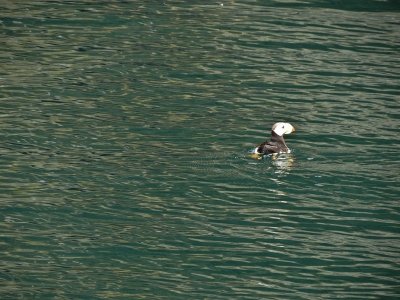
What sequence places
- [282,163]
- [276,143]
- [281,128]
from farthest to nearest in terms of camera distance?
[281,128]
[276,143]
[282,163]

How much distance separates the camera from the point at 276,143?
62.3 feet

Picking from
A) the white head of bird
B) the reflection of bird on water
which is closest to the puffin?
the white head of bird

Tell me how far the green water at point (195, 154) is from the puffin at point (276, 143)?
0.57 feet

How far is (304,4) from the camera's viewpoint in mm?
31172

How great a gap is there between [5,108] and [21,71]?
9.51ft

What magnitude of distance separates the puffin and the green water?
17 cm

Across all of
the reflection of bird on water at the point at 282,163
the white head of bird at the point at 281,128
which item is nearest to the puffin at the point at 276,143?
the white head of bird at the point at 281,128

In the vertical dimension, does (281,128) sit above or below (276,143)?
above

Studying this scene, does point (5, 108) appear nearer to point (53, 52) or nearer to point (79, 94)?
point (79, 94)

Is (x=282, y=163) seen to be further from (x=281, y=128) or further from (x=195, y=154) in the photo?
(x=195, y=154)

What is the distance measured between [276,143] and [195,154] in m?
1.42

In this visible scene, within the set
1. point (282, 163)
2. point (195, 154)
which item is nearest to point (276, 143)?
point (282, 163)

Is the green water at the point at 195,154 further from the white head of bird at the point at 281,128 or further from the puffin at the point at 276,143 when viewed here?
the white head of bird at the point at 281,128

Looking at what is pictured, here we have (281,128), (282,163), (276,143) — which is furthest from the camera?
(281,128)
